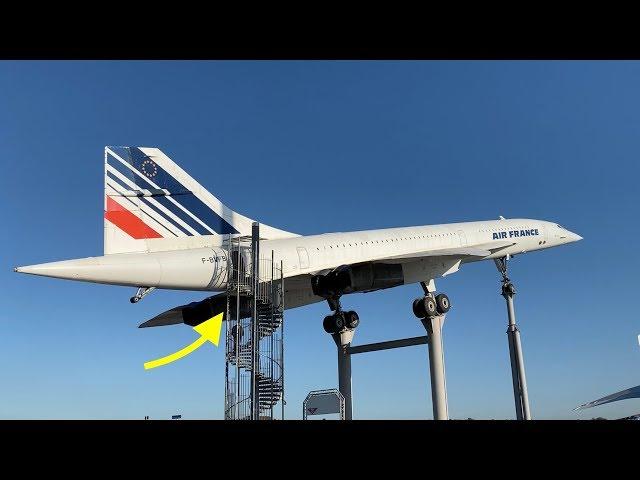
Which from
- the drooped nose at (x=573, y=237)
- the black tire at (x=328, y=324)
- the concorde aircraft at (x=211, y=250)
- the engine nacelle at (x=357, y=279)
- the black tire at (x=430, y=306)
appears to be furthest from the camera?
the drooped nose at (x=573, y=237)

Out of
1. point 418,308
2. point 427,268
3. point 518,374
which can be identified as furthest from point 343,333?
point 518,374

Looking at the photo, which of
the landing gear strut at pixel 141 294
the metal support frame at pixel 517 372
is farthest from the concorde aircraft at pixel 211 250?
the metal support frame at pixel 517 372

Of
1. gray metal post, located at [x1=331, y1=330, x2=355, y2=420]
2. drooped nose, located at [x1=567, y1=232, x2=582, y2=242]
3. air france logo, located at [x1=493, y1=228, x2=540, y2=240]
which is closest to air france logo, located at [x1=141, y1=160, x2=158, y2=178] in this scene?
gray metal post, located at [x1=331, y1=330, x2=355, y2=420]

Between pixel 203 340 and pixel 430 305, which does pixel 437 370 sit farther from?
pixel 203 340

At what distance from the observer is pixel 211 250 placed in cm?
1739

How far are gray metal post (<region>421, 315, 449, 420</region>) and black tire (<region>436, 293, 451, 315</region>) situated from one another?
57 cm

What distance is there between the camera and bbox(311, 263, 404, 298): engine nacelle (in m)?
20.4

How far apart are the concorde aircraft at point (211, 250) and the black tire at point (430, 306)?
43mm

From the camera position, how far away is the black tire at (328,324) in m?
24.4

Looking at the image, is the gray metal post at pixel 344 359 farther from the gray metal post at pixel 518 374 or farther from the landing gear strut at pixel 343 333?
the gray metal post at pixel 518 374
